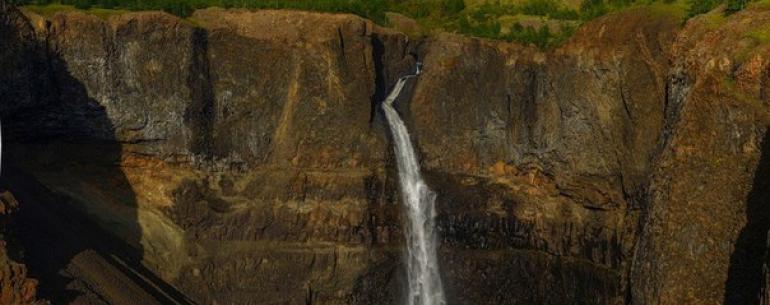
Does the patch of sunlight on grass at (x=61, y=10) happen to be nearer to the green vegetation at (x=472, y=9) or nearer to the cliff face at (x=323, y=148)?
the green vegetation at (x=472, y=9)

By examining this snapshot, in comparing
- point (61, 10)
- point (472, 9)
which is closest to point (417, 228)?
point (61, 10)

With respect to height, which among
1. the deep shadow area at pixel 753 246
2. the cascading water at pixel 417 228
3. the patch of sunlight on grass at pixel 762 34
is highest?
the patch of sunlight on grass at pixel 762 34

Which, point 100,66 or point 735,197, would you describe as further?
point 100,66

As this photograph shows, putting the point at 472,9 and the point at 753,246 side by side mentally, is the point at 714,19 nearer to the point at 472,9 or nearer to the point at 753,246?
the point at 753,246

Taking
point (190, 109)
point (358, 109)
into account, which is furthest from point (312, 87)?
point (190, 109)

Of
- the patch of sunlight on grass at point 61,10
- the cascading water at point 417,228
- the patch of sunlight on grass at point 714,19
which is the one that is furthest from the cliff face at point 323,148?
the patch of sunlight on grass at point 714,19

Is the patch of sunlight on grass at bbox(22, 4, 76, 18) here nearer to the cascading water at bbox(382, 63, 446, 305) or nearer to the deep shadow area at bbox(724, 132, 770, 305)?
the cascading water at bbox(382, 63, 446, 305)

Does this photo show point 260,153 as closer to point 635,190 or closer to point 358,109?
point 358,109
